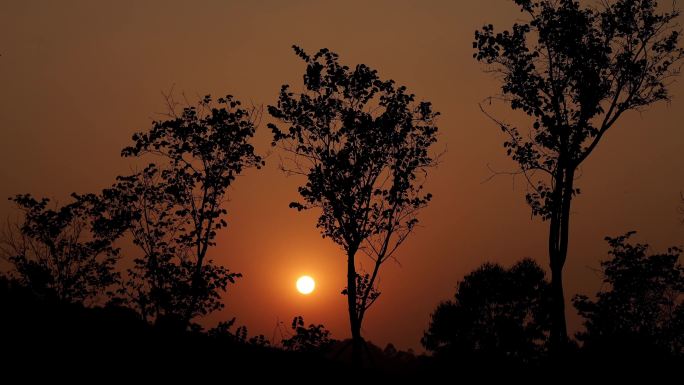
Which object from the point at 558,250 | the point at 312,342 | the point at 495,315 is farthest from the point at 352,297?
the point at 495,315

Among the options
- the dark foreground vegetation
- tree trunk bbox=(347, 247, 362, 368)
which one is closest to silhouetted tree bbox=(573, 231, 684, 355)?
the dark foreground vegetation

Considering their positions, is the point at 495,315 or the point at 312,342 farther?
the point at 495,315

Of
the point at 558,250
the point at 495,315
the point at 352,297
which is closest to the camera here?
the point at 558,250

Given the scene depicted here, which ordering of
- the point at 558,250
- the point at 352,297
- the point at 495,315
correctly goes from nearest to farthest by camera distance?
1. the point at 558,250
2. the point at 352,297
3. the point at 495,315

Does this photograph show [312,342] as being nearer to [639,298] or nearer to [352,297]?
[352,297]

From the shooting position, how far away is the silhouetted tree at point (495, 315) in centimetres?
6519

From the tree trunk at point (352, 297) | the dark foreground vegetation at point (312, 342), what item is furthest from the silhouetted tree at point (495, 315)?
the tree trunk at point (352, 297)

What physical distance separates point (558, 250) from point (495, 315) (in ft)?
144

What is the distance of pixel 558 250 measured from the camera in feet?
86.2

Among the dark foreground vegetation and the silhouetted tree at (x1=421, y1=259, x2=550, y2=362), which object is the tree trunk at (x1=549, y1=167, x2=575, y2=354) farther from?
the silhouetted tree at (x1=421, y1=259, x2=550, y2=362)

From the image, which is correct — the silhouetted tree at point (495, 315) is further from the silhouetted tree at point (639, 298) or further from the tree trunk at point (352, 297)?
the tree trunk at point (352, 297)

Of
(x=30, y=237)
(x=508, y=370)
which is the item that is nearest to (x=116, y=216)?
(x=30, y=237)

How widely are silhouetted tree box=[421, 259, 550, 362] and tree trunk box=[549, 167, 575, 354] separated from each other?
1584 inches

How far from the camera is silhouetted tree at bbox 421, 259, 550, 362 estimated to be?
65.2 metres
